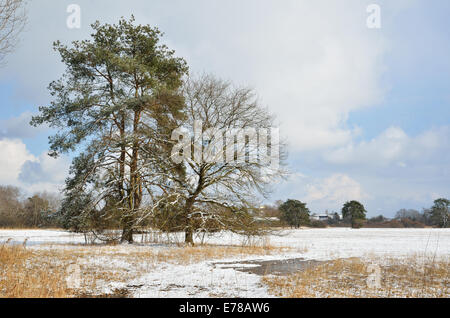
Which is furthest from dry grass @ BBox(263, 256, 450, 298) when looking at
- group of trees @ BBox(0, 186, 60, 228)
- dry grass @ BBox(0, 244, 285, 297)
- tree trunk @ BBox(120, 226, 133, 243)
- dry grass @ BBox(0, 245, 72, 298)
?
group of trees @ BBox(0, 186, 60, 228)

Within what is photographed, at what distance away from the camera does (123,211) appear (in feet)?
59.1

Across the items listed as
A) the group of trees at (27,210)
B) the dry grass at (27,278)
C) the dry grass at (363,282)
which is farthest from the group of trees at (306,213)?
the dry grass at (27,278)

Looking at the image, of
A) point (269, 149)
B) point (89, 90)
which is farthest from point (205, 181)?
point (89, 90)

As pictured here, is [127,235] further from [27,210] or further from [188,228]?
[27,210]

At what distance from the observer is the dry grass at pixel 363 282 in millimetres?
7352

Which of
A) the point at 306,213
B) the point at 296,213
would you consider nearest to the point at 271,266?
the point at 296,213

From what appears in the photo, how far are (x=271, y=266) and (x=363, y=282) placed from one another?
12.0ft

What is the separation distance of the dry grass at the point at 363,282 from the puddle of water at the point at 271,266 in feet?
1.98

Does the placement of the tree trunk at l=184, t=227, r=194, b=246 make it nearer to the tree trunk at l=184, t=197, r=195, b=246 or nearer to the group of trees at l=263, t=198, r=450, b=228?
the tree trunk at l=184, t=197, r=195, b=246

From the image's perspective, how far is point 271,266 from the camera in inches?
459

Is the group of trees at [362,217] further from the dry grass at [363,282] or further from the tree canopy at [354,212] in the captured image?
the dry grass at [363,282]

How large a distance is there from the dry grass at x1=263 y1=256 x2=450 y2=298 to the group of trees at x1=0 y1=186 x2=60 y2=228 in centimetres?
1490

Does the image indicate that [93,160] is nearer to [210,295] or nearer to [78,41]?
[78,41]
